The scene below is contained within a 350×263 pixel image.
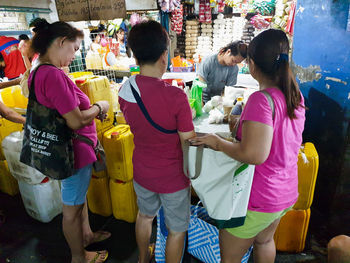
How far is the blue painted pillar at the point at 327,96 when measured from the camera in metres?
2.00

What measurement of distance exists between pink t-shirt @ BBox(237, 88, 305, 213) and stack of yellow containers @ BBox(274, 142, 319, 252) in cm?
59

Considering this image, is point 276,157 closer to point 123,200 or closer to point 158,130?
point 158,130

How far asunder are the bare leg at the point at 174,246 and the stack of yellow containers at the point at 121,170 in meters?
0.88

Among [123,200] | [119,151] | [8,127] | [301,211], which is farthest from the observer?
[8,127]

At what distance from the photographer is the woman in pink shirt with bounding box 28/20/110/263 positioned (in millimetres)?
1401

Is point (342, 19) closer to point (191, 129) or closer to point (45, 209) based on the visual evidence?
point (191, 129)

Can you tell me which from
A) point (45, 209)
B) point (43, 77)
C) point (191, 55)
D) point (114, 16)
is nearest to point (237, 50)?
point (114, 16)

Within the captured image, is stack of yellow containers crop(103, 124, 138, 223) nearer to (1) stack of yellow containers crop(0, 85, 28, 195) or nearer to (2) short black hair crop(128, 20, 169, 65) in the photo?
(2) short black hair crop(128, 20, 169, 65)

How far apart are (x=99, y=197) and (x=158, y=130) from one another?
165 centimetres

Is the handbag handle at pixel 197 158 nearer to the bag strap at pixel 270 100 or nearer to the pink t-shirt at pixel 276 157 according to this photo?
the pink t-shirt at pixel 276 157

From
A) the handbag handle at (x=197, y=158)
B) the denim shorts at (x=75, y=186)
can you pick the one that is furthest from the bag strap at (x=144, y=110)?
the denim shorts at (x=75, y=186)

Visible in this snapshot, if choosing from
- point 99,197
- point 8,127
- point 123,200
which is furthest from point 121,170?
point 8,127

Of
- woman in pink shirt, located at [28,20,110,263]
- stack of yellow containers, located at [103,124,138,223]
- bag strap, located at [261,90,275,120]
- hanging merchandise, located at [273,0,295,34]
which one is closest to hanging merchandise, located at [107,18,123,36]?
Result: hanging merchandise, located at [273,0,295,34]

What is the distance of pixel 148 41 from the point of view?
126 cm
